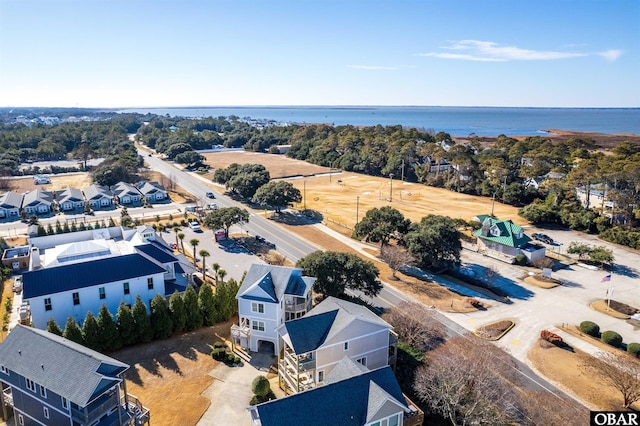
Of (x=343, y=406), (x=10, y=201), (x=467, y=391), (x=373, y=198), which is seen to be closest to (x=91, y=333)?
(x=343, y=406)

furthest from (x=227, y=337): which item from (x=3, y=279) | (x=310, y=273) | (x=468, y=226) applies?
(x=468, y=226)

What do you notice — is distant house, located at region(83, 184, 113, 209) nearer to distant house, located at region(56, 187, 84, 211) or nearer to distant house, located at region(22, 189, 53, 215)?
distant house, located at region(56, 187, 84, 211)

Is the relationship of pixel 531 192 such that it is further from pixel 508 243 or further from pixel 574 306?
pixel 574 306

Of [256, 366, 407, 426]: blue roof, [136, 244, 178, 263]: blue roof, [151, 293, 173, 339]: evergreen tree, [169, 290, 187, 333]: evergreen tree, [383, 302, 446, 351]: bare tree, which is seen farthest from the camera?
[136, 244, 178, 263]: blue roof

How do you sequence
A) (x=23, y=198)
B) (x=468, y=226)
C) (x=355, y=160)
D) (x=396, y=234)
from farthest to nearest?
(x=355, y=160), (x=23, y=198), (x=468, y=226), (x=396, y=234)

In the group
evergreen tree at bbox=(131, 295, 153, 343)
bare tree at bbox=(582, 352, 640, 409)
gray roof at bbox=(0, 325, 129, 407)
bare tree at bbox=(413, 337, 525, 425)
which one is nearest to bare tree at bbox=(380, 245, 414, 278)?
bare tree at bbox=(582, 352, 640, 409)

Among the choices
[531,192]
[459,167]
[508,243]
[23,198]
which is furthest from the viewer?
[459,167]
